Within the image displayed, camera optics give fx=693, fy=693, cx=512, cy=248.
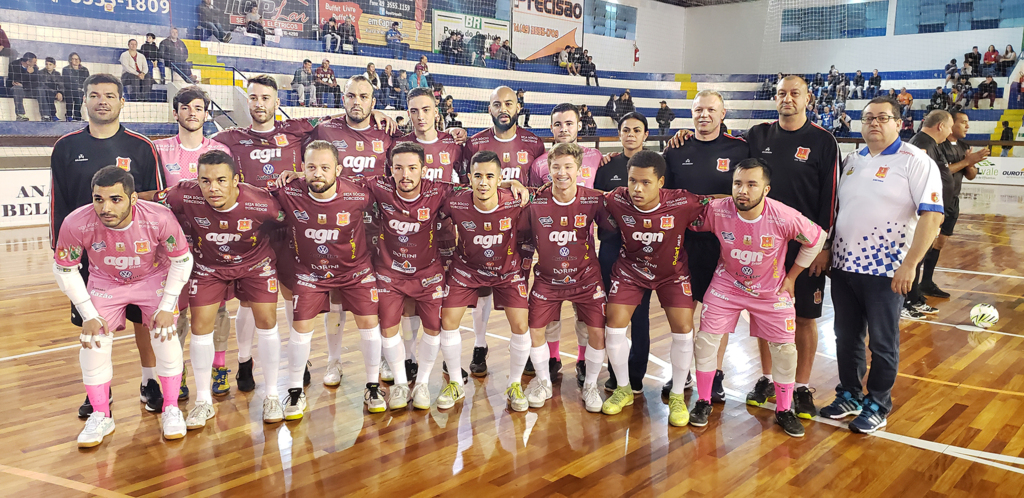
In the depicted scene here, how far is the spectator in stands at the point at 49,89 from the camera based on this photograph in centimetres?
1325

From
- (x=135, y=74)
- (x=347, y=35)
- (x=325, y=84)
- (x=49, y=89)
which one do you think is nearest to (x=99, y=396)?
(x=49, y=89)

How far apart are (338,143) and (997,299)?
295 inches

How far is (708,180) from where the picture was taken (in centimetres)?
468

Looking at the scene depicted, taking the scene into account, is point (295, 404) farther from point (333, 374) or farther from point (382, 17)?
point (382, 17)

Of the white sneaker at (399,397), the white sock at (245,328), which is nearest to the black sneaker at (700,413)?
the white sneaker at (399,397)

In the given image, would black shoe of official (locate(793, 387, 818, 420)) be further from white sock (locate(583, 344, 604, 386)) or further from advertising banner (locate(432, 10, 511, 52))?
advertising banner (locate(432, 10, 511, 52))

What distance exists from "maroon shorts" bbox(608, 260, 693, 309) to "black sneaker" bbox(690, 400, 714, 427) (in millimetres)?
633

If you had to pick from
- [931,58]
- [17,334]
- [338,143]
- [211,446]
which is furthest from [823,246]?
[931,58]

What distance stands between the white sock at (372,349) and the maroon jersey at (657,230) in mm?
1739

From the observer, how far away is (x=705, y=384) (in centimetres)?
452

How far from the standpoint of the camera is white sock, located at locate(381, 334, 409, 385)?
466 cm

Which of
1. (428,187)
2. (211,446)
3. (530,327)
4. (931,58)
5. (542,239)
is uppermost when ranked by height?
(931,58)

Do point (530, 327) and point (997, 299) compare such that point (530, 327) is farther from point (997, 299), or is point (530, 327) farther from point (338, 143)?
point (997, 299)

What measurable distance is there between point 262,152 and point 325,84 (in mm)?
12194
